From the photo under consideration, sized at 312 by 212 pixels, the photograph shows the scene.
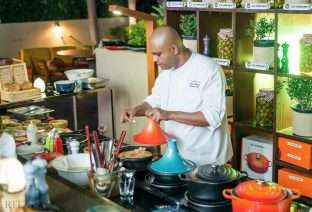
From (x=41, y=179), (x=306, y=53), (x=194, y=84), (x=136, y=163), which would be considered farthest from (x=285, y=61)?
(x=41, y=179)

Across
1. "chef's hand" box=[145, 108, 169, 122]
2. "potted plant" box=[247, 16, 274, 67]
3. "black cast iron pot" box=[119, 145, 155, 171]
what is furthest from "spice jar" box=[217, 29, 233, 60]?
"black cast iron pot" box=[119, 145, 155, 171]

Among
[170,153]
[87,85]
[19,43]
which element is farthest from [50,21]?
[170,153]

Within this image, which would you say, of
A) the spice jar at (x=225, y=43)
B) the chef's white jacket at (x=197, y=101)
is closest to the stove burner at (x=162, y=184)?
the chef's white jacket at (x=197, y=101)

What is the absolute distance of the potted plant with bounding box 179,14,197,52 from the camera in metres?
4.46

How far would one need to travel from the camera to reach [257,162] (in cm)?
423

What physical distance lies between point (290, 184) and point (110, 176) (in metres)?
2.13

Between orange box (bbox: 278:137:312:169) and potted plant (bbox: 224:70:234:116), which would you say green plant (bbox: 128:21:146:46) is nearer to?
potted plant (bbox: 224:70:234:116)

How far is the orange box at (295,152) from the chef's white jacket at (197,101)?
0.80 metres

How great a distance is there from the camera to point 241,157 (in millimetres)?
4359

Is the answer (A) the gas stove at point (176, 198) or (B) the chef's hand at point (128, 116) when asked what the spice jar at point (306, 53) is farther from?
(A) the gas stove at point (176, 198)

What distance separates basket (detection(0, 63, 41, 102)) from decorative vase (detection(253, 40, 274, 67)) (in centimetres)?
197

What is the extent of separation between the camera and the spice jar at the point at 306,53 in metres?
3.74

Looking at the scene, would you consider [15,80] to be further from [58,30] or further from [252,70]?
[58,30]

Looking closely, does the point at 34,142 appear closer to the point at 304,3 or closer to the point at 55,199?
the point at 55,199
